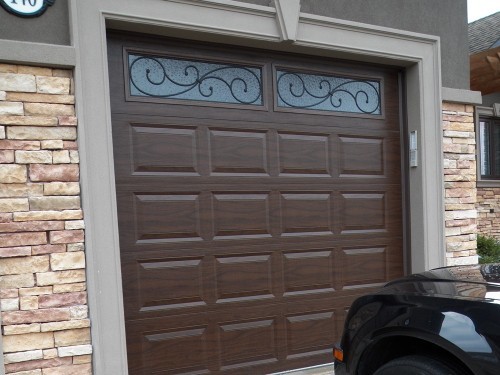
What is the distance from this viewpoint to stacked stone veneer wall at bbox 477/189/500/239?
782 cm

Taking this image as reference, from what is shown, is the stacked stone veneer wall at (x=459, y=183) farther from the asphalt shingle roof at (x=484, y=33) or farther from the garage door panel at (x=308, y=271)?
the asphalt shingle roof at (x=484, y=33)

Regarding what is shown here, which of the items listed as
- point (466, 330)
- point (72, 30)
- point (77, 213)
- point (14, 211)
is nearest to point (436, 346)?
point (466, 330)

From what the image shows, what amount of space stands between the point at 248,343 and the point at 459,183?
2744 mm

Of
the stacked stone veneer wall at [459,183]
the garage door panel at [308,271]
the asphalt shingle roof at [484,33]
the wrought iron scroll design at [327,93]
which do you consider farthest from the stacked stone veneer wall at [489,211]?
the garage door panel at [308,271]

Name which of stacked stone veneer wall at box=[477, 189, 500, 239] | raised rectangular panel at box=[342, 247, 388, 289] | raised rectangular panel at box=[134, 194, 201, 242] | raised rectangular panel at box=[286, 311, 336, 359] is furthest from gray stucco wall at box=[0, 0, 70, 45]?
stacked stone veneer wall at box=[477, 189, 500, 239]

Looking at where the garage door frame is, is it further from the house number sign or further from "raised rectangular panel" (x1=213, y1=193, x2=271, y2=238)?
"raised rectangular panel" (x1=213, y1=193, x2=271, y2=238)

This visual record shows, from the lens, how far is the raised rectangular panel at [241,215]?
13.1 feet

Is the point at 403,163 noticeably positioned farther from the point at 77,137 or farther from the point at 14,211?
the point at 14,211

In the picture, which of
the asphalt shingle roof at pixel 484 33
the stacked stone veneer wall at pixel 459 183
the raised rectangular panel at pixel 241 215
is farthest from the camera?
the asphalt shingle roof at pixel 484 33

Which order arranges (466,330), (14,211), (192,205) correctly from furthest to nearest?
1. (192,205)
2. (14,211)
3. (466,330)

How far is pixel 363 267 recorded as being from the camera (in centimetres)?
468

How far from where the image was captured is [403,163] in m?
4.90

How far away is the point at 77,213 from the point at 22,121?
0.71 metres

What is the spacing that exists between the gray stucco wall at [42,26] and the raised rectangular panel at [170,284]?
1.78m
